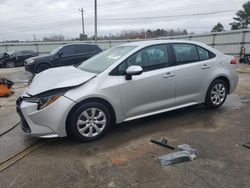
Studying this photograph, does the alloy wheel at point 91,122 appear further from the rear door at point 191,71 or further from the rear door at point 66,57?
the rear door at point 66,57

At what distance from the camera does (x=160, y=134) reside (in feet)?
14.2

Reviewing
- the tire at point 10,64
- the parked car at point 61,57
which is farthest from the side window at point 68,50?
the tire at point 10,64

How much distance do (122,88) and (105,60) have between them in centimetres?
84

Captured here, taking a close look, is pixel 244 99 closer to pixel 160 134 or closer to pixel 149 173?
pixel 160 134

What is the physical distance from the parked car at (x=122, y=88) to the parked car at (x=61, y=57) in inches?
297

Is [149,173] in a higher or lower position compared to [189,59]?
lower

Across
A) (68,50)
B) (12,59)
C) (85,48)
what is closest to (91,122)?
(68,50)

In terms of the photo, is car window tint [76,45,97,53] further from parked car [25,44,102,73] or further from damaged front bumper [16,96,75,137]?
damaged front bumper [16,96,75,137]

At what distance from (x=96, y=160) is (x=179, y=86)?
2.23m

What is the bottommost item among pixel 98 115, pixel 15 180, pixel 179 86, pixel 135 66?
pixel 15 180

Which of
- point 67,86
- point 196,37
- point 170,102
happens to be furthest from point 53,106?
point 196,37

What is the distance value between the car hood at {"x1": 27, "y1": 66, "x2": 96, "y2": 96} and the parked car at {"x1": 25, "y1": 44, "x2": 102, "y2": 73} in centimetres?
773

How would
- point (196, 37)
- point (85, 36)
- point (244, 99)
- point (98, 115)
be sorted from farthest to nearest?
point (85, 36) < point (196, 37) < point (244, 99) < point (98, 115)

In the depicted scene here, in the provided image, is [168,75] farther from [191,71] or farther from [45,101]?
[45,101]
